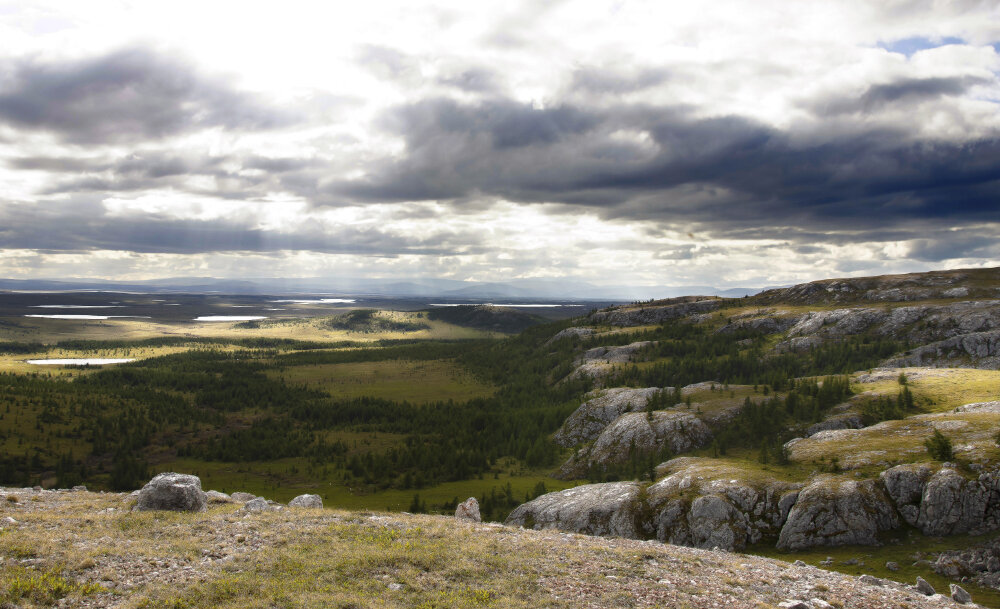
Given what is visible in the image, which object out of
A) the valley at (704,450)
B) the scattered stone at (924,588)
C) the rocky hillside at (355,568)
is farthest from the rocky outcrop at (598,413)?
the scattered stone at (924,588)

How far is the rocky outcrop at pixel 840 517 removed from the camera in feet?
169

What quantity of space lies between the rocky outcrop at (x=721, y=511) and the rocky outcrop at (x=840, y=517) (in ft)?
8.25

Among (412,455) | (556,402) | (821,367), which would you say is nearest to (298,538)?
(412,455)

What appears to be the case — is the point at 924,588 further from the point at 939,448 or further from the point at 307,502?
the point at 307,502

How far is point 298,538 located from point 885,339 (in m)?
211

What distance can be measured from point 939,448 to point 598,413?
312 feet

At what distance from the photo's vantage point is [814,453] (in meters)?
72.1

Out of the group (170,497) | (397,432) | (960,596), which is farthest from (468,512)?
(397,432)

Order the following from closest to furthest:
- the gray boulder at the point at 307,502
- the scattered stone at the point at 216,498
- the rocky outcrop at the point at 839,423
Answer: the scattered stone at the point at 216,498 → the gray boulder at the point at 307,502 → the rocky outcrop at the point at 839,423

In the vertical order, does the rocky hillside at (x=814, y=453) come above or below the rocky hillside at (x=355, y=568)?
below

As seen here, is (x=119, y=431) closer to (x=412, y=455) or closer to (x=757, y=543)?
(x=412, y=455)

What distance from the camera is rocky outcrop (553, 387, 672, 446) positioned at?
468 ft

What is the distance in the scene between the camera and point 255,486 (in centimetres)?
12544

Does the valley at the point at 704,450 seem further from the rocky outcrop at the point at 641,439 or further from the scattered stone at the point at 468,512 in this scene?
the scattered stone at the point at 468,512
